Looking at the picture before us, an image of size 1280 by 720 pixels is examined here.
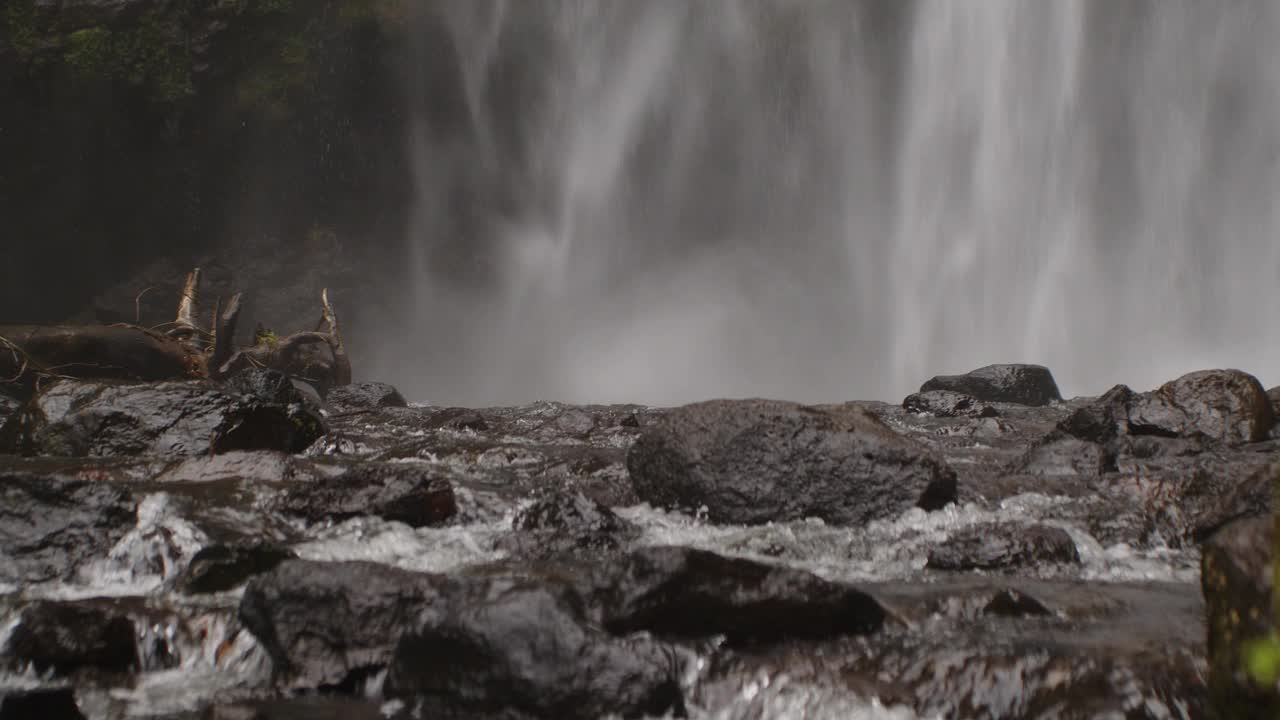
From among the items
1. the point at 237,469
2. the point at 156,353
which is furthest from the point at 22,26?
the point at 237,469

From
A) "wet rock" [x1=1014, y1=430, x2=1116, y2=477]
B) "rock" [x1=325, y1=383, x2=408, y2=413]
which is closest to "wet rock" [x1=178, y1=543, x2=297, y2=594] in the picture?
"wet rock" [x1=1014, y1=430, x2=1116, y2=477]

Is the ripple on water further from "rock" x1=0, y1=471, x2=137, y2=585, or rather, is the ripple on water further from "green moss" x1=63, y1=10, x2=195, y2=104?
"green moss" x1=63, y1=10, x2=195, y2=104

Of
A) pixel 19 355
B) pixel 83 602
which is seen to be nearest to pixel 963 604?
pixel 83 602

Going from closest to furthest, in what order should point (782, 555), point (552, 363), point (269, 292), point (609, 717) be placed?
point (609, 717) < point (782, 555) < point (269, 292) < point (552, 363)

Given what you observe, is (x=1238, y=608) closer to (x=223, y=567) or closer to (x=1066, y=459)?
(x=223, y=567)

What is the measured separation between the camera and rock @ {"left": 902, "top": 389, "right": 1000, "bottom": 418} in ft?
44.5

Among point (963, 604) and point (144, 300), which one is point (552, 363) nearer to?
point (144, 300)

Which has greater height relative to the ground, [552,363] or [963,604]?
[552,363]

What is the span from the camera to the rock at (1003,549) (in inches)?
189

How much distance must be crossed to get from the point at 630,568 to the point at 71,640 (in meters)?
2.34

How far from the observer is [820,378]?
1154 inches

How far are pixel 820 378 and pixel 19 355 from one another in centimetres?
2212

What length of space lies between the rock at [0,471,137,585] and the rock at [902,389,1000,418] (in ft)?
37.0

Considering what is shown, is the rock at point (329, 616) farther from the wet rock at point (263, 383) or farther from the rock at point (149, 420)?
the wet rock at point (263, 383)
